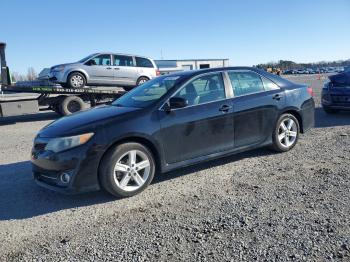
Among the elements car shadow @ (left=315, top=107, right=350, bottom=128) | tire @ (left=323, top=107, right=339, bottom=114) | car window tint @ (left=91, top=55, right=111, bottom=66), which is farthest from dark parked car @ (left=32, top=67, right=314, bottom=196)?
car window tint @ (left=91, top=55, right=111, bottom=66)

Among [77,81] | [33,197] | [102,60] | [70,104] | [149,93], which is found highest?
[102,60]

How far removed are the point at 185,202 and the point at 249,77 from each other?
8.69 feet

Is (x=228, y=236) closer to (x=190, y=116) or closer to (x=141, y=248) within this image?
(x=141, y=248)

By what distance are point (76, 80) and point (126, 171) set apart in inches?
392

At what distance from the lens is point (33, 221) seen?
4.02m

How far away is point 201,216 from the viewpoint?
12.7ft

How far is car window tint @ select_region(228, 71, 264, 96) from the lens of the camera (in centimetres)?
567

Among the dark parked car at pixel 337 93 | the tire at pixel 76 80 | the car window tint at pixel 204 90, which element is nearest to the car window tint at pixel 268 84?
the car window tint at pixel 204 90

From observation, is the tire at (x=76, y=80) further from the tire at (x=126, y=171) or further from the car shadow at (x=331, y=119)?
the tire at (x=126, y=171)

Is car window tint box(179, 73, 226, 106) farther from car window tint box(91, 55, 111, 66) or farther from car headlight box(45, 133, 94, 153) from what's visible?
car window tint box(91, 55, 111, 66)

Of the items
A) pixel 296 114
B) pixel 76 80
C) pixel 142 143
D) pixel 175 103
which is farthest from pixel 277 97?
pixel 76 80

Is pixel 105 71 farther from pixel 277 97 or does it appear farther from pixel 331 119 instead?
pixel 277 97

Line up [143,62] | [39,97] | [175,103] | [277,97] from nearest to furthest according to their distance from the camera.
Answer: [175,103] < [277,97] < [39,97] < [143,62]

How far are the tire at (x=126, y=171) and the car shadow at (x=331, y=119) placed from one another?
5.65m
